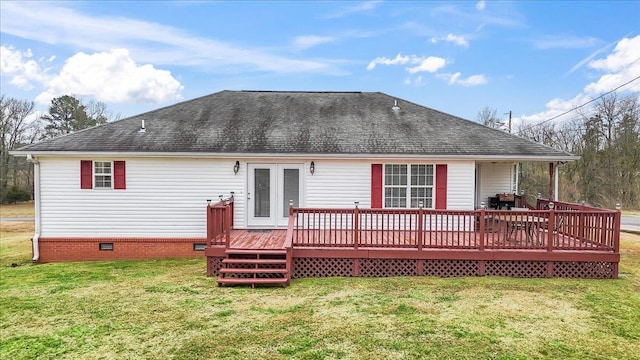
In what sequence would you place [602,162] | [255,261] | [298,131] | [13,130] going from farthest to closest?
[13,130]
[602,162]
[298,131]
[255,261]

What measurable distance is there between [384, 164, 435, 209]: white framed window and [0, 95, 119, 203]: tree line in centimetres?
3503

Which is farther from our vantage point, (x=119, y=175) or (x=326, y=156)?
(x=119, y=175)

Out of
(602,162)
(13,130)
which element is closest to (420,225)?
(602,162)

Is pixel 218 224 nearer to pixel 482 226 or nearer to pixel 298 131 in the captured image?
pixel 298 131

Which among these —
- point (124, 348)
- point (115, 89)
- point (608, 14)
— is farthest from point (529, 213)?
point (115, 89)

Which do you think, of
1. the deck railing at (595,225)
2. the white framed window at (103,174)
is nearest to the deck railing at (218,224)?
the white framed window at (103,174)

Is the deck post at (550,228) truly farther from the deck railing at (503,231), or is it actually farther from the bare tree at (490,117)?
the bare tree at (490,117)

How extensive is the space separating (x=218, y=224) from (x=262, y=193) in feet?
7.48

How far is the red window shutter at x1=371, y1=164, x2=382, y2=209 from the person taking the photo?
33.7ft

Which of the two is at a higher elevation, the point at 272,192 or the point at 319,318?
the point at 272,192

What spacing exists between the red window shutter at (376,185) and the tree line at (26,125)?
34.7 m

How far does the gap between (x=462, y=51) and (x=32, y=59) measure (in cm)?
3388

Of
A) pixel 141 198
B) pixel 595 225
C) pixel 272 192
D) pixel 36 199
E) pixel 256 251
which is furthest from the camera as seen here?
pixel 272 192

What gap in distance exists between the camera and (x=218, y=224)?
331 inches
